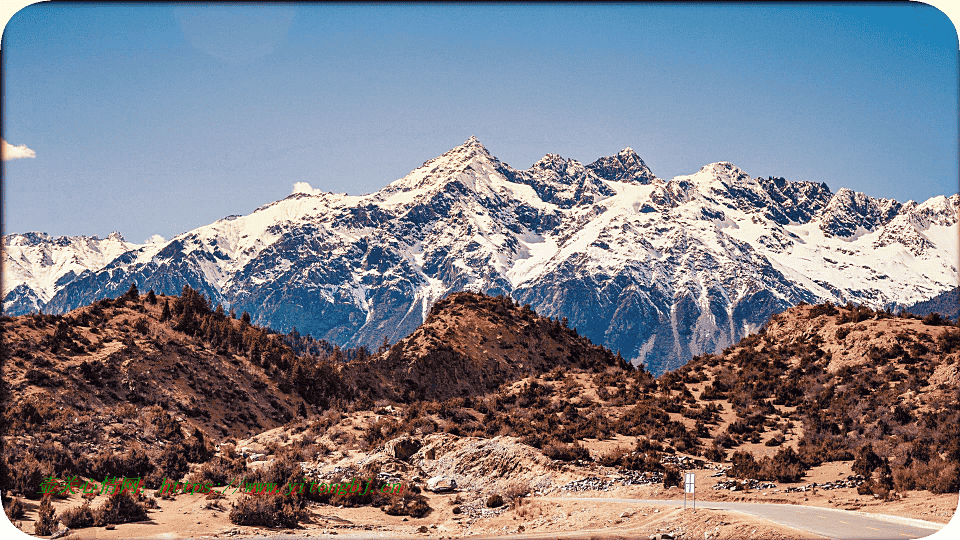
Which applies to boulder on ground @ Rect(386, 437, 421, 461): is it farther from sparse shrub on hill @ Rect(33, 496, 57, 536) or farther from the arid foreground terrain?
sparse shrub on hill @ Rect(33, 496, 57, 536)

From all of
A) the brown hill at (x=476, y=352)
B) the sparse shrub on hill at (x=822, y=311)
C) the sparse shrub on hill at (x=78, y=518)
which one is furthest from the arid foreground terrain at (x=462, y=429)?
the sparse shrub on hill at (x=822, y=311)

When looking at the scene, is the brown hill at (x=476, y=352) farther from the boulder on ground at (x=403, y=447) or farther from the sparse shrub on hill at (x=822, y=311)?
the boulder on ground at (x=403, y=447)

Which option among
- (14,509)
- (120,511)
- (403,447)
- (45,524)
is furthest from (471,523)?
(14,509)

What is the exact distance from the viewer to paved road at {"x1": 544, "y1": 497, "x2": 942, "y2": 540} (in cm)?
2723

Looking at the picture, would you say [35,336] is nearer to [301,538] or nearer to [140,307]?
[140,307]

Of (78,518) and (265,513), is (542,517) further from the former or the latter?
(78,518)

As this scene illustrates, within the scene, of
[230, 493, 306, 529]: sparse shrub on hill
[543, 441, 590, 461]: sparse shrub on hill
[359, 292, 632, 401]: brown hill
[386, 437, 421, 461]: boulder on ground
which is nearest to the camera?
[230, 493, 306, 529]: sparse shrub on hill

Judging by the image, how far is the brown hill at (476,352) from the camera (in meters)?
85.9

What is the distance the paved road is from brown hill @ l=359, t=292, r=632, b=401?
47.9 m

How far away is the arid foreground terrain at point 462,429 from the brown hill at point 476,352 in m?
0.33

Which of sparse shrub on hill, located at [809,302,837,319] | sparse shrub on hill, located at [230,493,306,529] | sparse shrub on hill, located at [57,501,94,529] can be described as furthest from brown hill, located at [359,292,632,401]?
sparse shrub on hill, located at [57,501,94,529]

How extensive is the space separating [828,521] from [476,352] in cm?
6111

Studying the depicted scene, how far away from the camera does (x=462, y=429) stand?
191 feet

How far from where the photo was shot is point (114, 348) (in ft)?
219
